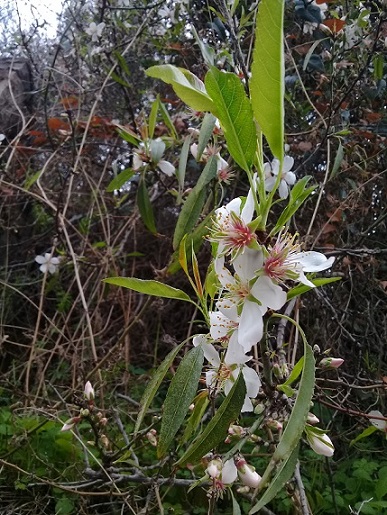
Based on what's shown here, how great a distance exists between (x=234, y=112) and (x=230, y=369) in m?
0.34

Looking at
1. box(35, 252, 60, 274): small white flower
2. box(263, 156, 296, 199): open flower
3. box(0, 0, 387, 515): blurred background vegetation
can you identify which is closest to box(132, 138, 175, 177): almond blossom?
box(0, 0, 387, 515): blurred background vegetation

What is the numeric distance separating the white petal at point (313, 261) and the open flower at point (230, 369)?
0.40ft

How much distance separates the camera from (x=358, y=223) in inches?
73.7

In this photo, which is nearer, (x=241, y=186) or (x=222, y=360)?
(x=222, y=360)

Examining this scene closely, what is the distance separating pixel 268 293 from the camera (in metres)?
0.59

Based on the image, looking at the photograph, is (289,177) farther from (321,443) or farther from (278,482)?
(278,482)

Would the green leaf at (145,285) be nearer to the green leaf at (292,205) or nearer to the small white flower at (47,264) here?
the green leaf at (292,205)

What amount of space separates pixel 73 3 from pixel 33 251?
53.8 inches

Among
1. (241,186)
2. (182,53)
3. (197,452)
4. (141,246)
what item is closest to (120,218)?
(141,246)

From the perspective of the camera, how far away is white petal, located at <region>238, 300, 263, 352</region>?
0.57 m

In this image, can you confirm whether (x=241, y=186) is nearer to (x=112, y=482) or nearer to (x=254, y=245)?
(x=112, y=482)

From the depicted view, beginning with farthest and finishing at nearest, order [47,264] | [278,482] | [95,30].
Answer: [95,30]
[47,264]
[278,482]

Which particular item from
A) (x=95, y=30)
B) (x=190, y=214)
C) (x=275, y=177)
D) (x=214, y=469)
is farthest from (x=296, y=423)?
(x=95, y=30)

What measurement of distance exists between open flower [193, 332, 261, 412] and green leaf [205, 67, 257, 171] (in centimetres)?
22
